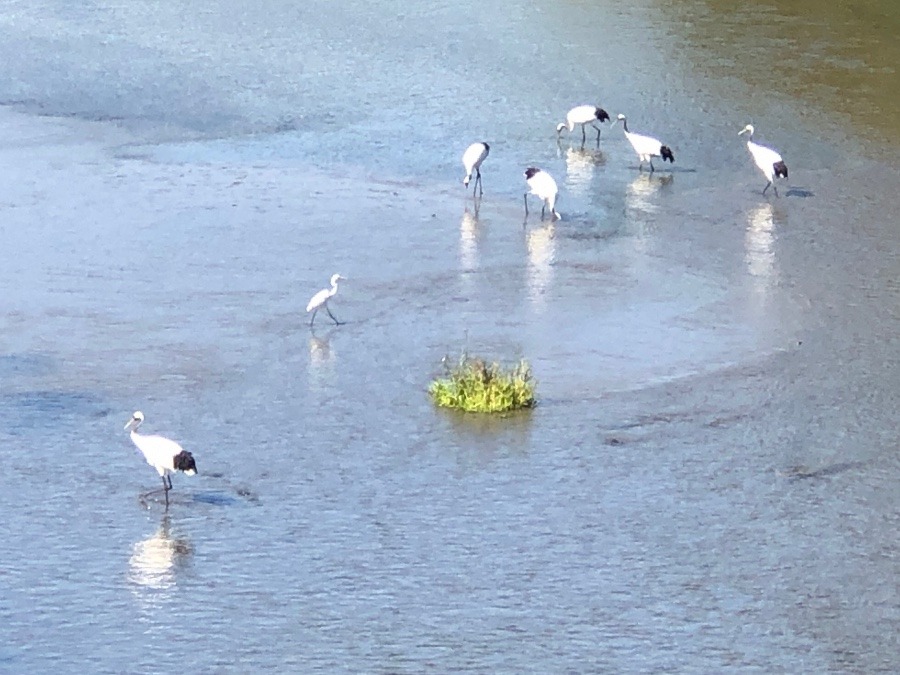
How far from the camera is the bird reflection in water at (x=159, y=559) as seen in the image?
12.0 meters

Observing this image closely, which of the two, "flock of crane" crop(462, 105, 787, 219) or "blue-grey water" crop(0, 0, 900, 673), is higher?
"flock of crane" crop(462, 105, 787, 219)

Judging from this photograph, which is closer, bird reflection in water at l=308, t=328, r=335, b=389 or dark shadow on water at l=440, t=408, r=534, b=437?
dark shadow on water at l=440, t=408, r=534, b=437

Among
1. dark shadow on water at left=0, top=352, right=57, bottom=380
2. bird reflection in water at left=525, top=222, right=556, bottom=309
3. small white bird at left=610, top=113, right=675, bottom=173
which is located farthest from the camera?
small white bird at left=610, top=113, right=675, bottom=173

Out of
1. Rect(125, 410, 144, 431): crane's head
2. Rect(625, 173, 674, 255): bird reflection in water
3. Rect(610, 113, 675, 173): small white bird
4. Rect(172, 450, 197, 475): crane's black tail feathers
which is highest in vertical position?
Rect(610, 113, 675, 173): small white bird

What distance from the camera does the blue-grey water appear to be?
11695mm

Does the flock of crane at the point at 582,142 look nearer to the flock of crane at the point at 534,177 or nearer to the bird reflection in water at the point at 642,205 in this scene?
the flock of crane at the point at 534,177

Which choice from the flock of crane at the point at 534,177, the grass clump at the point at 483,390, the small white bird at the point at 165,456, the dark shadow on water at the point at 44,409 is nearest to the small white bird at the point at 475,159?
the flock of crane at the point at 534,177

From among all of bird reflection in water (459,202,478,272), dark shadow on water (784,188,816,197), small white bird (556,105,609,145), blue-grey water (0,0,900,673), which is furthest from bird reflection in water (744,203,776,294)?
small white bird (556,105,609,145)

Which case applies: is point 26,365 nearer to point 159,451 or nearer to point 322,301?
point 322,301

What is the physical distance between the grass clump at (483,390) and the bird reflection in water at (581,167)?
7.28 metres

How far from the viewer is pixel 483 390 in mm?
15031

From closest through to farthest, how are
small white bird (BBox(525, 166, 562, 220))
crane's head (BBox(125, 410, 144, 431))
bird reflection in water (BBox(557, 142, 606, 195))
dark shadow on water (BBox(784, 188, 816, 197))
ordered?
crane's head (BBox(125, 410, 144, 431)), small white bird (BBox(525, 166, 562, 220)), dark shadow on water (BBox(784, 188, 816, 197)), bird reflection in water (BBox(557, 142, 606, 195))

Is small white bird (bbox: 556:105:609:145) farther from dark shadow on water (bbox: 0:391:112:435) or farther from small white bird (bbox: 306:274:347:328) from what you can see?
dark shadow on water (bbox: 0:391:112:435)

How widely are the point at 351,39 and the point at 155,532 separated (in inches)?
726
